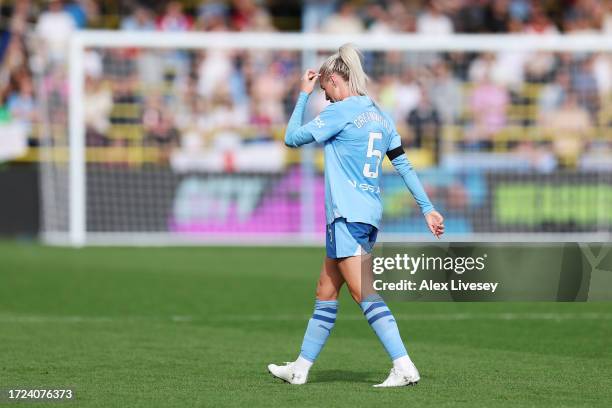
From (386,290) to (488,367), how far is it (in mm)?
1368

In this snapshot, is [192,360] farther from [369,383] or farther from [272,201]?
[272,201]

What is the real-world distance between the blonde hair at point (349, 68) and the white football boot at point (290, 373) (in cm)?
177

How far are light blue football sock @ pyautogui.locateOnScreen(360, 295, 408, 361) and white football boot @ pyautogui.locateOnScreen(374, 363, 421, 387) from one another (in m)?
0.10

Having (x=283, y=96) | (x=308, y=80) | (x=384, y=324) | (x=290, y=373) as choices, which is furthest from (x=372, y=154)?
(x=283, y=96)

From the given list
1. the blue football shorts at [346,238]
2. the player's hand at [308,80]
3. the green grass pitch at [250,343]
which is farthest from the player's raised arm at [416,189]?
the green grass pitch at [250,343]

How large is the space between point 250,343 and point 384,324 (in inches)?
111

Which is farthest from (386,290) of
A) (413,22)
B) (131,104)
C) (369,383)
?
(413,22)

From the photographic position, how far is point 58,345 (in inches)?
407

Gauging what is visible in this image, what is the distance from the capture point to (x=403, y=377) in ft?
26.3

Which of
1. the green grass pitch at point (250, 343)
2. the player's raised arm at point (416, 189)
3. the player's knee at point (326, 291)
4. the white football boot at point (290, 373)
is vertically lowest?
the green grass pitch at point (250, 343)

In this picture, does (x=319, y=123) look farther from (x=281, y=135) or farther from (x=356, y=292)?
(x=281, y=135)

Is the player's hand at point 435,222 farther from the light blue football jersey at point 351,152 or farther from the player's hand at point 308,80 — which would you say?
the player's hand at point 308,80

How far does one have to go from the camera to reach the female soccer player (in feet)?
26.1

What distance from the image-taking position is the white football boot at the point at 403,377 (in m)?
8.01
